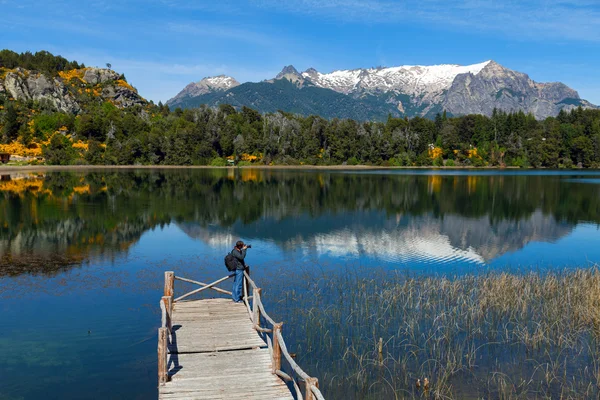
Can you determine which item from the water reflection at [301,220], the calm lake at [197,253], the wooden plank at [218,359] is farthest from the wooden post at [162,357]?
the water reflection at [301,220]

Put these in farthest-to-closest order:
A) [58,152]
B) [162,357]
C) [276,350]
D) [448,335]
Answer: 1. [58,152]
2. [448,335]
3. [276,350]
4. [162,357]

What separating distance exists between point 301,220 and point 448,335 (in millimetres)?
35520

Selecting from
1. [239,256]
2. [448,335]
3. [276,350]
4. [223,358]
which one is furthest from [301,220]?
[276,350]

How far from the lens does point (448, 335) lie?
66.6ft

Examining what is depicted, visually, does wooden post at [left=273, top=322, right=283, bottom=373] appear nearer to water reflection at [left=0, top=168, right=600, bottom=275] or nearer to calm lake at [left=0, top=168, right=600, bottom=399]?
calm lake at [left=0, top=168, right=600, bottom=399]

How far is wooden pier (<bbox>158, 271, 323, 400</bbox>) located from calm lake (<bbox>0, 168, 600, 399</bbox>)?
61.1 inches

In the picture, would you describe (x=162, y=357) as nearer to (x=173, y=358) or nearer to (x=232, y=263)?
(x=173, y=358)

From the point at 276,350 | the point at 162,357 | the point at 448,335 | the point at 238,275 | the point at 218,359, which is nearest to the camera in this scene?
the point at 162,357

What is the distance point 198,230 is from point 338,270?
2084 centimetres

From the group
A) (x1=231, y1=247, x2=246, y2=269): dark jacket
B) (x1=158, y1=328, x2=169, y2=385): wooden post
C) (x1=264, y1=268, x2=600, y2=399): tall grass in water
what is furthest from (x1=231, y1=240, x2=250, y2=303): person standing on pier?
(x1=158, y1=328, x2=169, y2=385): wooden post

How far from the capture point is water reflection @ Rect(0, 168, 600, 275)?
3862 centimetres

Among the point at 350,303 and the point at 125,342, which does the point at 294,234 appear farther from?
the point at 125,342

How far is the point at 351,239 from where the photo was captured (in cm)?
4375

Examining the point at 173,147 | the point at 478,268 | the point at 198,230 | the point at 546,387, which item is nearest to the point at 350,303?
the point at 546,387
